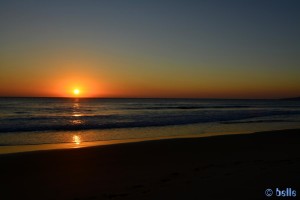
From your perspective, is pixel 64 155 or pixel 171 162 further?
pixel 64 155

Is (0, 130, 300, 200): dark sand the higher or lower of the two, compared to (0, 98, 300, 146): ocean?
higher

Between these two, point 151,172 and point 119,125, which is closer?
point 151,172

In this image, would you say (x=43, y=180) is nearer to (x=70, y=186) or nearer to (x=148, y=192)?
(x=70, y=186)

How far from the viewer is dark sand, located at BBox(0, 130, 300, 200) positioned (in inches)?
260

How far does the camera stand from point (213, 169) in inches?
347

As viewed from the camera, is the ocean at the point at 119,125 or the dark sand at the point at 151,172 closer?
the dark sand at the point at 151,172

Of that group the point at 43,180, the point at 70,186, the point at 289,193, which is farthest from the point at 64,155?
the point at 289,193

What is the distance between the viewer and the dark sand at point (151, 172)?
660 cm

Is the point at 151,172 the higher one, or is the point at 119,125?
the point at 151,172

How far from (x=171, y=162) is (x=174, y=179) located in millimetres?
2432

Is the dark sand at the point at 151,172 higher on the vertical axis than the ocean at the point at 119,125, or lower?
higher

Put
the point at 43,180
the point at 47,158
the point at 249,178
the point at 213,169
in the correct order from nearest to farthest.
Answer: the point at 249,178 < the point at 43,180 < the point at 213,169 < the point at 47,158

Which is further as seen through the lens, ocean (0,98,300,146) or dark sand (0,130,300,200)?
ocean (0,98,300,146)

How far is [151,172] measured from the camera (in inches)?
342
